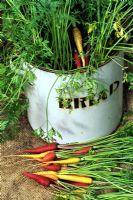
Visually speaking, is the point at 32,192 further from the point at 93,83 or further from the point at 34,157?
the point at 93,83

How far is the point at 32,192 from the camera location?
1.54 metres

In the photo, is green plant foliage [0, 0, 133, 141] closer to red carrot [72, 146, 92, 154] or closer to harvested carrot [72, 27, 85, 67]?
harvested carrot [72, 27, 85, 67]

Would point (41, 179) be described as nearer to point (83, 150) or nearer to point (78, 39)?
point (83, 150)

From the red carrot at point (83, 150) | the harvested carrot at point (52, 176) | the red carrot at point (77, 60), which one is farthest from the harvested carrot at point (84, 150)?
the red carrot at point (77, 60)

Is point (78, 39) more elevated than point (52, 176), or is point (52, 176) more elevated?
point (78, 39)

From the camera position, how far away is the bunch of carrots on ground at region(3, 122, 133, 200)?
147 centimetres

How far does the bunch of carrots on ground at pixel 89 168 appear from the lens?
4.83 ft

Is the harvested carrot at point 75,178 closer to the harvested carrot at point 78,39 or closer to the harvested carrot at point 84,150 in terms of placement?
the harvested carrot at point 84,150

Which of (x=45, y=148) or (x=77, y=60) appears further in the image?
(x=45, y=148)

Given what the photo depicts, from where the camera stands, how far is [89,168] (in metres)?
1.51

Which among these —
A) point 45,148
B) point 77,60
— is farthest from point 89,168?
point 77,60

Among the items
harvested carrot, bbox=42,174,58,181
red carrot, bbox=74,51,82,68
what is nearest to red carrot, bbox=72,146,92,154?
harvested carrot, bbox=42,174,58,181

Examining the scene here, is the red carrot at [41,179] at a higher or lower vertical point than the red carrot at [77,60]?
lower

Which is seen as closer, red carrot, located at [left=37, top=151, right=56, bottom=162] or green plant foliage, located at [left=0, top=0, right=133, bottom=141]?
green plant foliage, located at [left=0, top=0, right=133, bottom=141]
